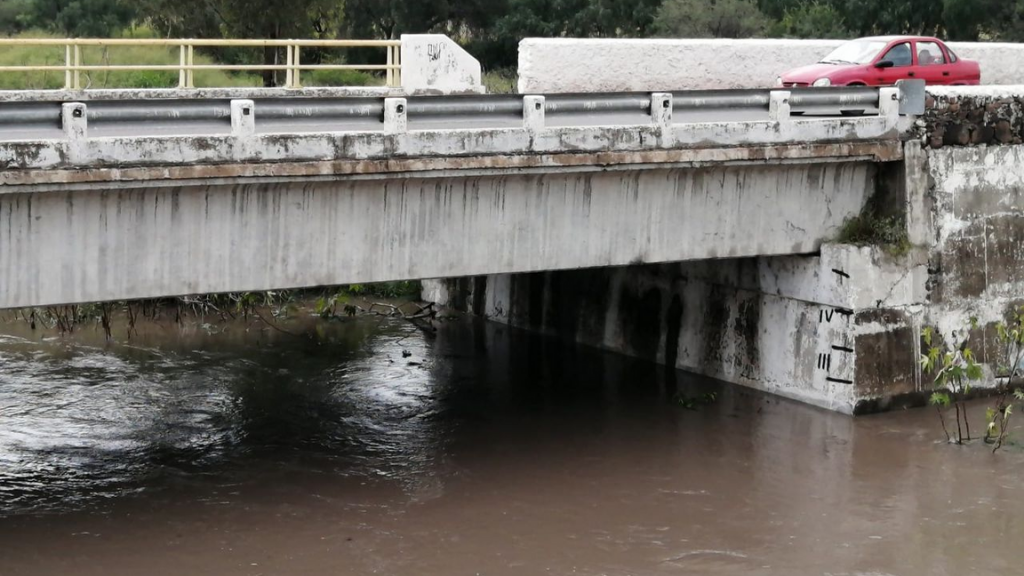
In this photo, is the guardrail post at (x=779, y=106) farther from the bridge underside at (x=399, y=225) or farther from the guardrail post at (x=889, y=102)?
the guardrail post at (x=889, y=102)

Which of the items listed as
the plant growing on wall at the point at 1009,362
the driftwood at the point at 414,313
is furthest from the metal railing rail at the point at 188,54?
the plant growing on wall at the point at 1009,362

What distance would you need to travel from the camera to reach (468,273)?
14.9 metres

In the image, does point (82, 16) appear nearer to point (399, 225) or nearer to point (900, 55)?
point (900, 55)

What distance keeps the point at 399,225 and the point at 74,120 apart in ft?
11.8

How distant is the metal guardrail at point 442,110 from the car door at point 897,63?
6.95 ft

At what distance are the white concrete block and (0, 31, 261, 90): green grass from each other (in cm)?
1107

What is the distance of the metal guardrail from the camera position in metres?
12.4

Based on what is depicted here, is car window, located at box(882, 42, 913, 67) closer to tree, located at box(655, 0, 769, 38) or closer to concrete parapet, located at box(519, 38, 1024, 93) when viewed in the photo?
concrete parapet, located at box(519, 38, 1024, 93)

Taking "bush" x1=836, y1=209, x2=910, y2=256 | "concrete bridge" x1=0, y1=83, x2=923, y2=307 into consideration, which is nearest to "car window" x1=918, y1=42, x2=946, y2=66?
"concrete bridge" x1=0, y1=83, x2=923, y2=307

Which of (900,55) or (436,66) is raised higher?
(900,55)

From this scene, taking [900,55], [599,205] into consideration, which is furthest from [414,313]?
[900,55]

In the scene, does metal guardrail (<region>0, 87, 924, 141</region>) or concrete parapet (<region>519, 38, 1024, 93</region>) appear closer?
metal guardrail (<region>0, 87, 924, 141</region>)

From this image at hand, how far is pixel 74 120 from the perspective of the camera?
12.0 metres

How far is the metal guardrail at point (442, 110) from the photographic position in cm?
1238
